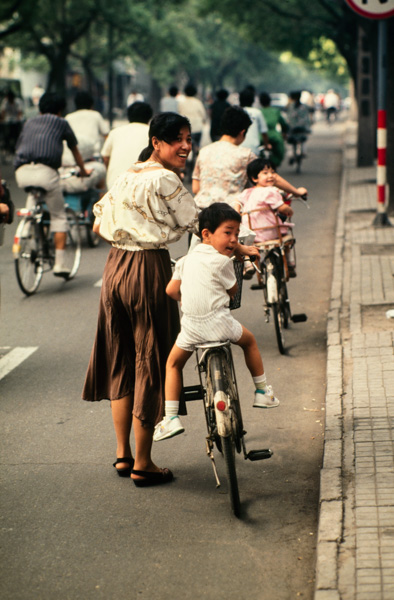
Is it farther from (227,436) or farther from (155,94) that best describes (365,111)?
(155,94)

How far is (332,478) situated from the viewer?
466cm

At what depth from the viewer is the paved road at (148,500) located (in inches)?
153

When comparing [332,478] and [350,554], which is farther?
[332,478]

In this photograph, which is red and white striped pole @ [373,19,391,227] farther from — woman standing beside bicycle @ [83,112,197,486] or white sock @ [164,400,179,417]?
white sock @ [164,400,179,417]

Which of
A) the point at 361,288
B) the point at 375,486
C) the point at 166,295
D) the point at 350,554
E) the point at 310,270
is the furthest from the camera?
the point at 310,270

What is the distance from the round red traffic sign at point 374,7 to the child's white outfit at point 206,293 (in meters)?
6.23

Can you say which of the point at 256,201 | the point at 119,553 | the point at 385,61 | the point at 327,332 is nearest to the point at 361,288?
the point at 327,332

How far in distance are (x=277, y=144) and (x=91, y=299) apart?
14.6 feet

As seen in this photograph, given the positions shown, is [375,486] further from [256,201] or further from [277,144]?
[277,144]

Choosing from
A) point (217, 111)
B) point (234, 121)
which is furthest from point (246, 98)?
point (234, 121)

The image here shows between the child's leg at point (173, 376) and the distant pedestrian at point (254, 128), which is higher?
the distant pedestrian at point (254, 128)

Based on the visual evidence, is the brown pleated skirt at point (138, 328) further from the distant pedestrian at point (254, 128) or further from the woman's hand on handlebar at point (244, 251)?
the distant pedestrian at point (254, 128)

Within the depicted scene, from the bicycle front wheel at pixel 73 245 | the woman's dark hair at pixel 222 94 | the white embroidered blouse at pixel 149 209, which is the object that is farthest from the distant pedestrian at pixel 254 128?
the white embroidered blouse at pixel 149 209

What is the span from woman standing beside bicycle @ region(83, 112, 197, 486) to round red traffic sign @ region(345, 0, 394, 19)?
19.3ft
